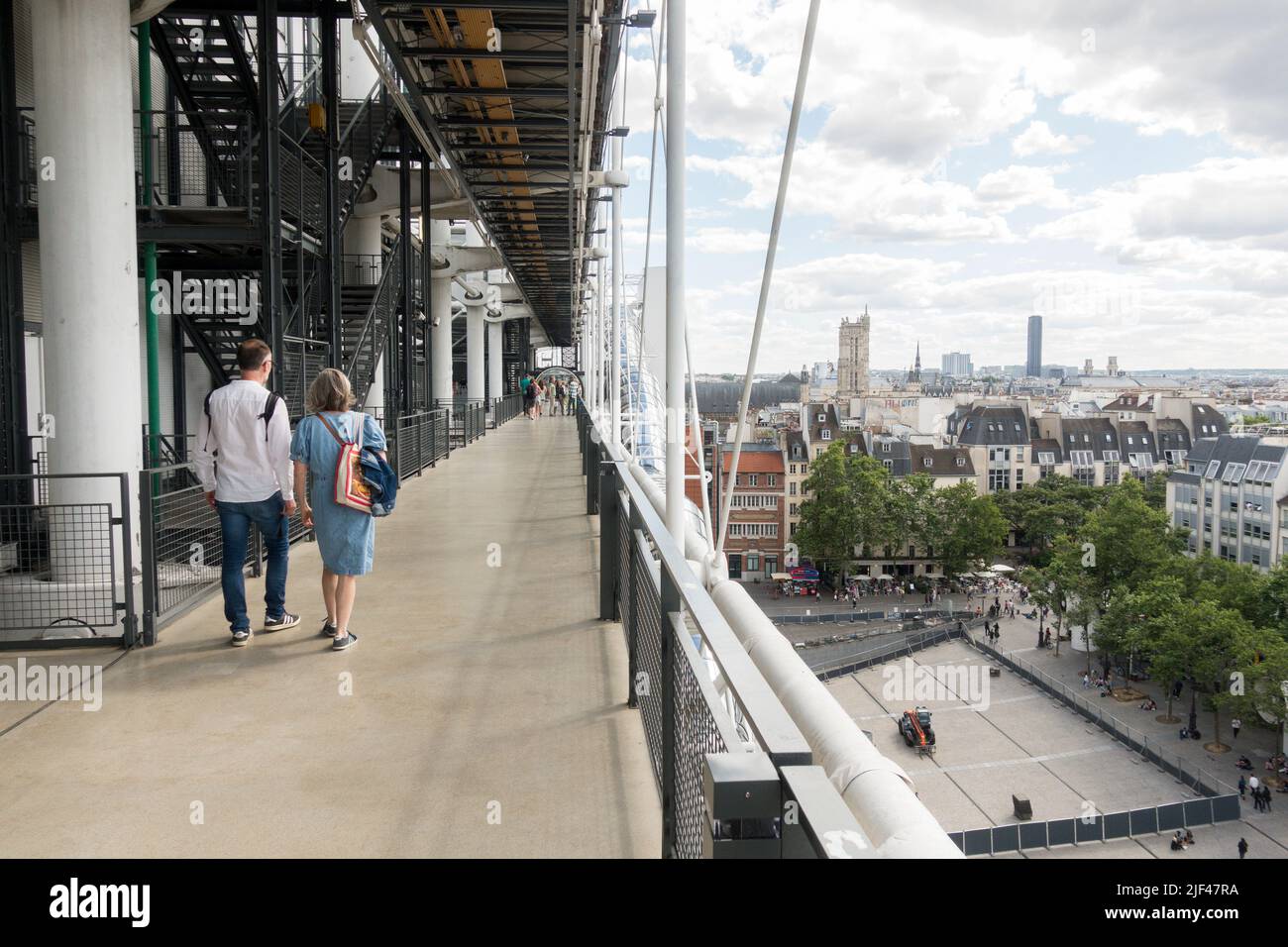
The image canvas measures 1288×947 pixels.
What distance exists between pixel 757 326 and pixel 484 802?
8.98 ft

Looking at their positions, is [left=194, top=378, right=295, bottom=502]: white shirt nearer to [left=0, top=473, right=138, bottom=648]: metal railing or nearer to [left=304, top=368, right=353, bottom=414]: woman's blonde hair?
[left=304, top=368, right=353, bottom=414]: woman's blonde hair

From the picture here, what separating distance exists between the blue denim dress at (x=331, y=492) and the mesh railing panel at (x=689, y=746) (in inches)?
106

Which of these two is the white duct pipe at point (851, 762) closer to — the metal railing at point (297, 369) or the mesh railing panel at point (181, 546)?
the mesh railing panel at point (181, 546)

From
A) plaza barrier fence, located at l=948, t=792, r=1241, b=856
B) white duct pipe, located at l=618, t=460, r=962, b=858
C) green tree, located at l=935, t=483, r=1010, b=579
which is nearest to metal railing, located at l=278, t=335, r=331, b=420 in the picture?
white duct pipe, located at l=618, t=460, r=962, b=858

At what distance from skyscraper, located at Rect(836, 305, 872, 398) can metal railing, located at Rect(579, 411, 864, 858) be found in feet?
325

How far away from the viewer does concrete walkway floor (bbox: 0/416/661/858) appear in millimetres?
3271

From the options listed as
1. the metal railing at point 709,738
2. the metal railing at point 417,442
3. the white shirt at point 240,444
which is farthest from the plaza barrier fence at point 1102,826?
the metal railing at point 709,738

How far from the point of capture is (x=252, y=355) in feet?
17.7

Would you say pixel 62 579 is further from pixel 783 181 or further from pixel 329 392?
pixel 783 181

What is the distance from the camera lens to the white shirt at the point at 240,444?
5.44 m

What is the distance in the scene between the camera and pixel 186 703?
15.3ft

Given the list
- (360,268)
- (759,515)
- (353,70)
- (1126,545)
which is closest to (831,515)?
(759,515)

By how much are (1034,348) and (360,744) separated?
352 ft
